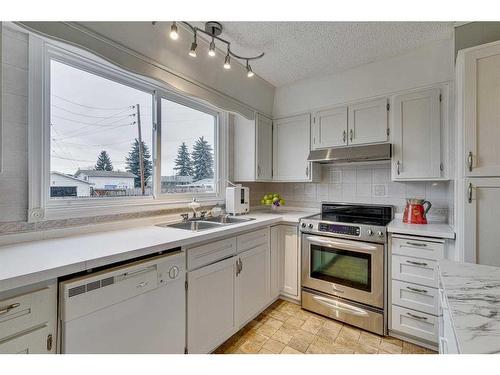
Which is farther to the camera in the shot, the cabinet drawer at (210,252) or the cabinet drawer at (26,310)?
the cabinet drawer at (210,252)

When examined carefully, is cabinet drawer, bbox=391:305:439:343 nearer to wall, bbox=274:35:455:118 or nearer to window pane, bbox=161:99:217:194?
wall, bbox=274:35:455:118

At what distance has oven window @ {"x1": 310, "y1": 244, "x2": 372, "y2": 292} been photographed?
1974 mm

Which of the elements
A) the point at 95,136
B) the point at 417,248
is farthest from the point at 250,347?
the point at 95,136

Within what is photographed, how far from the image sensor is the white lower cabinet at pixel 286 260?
2.35 meters

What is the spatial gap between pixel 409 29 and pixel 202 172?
221 cm

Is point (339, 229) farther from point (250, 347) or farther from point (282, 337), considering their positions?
point (250, 347)

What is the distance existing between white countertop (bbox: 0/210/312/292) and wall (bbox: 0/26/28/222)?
0.25 meters

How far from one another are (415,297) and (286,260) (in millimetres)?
1109

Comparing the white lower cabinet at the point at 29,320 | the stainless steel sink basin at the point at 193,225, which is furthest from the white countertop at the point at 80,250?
the stainless steel sink basin at the point at 193,225

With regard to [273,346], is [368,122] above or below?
above

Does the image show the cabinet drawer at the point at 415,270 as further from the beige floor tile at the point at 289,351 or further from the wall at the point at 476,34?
the wall at the point at 476,34

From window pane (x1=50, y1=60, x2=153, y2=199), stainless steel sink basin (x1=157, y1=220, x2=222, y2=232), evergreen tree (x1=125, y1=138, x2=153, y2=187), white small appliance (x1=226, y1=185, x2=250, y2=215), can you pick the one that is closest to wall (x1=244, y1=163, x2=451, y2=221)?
white small appliance (x1=226, y1=185, x2=250, y2=215)

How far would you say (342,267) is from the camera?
2.08m

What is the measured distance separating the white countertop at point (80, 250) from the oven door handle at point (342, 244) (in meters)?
0.87
